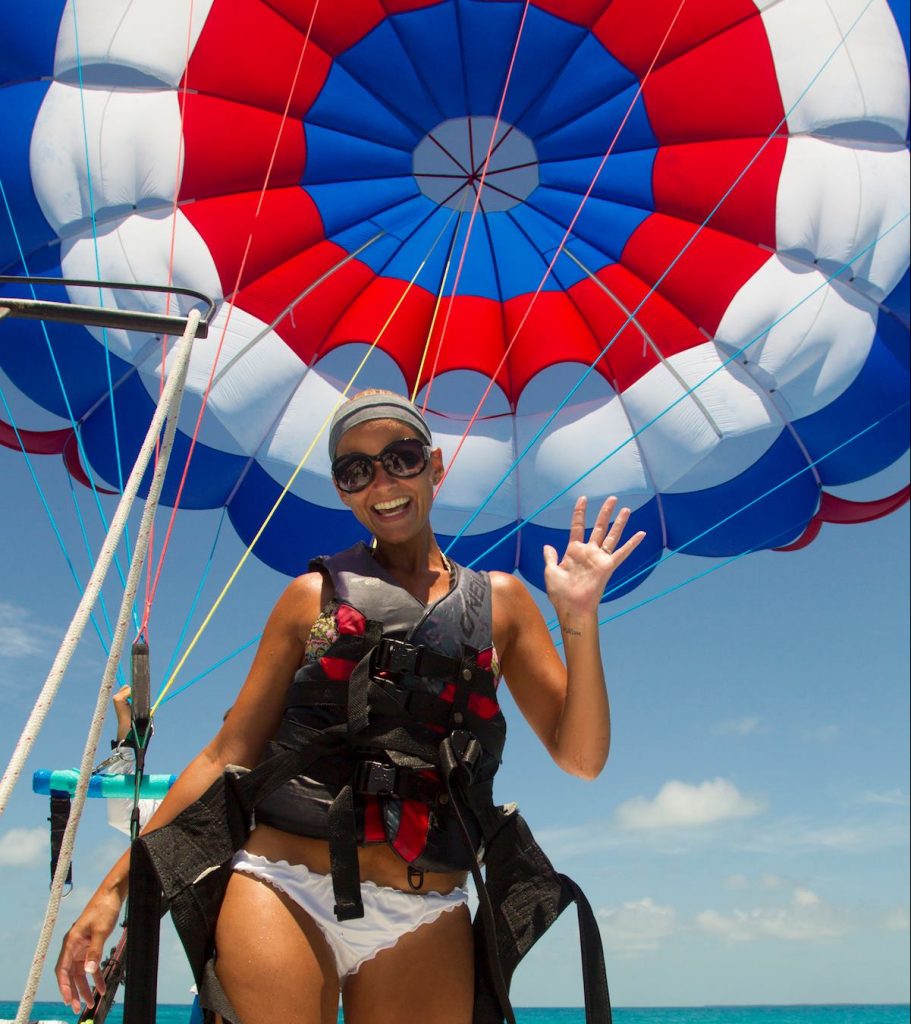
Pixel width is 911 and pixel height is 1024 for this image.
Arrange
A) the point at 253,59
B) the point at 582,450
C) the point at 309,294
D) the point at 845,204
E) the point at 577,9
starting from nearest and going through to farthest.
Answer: the point at 253,59 → the point at 577,9 → the point at 845,204 → the point at 309,294 → the point at 582,450

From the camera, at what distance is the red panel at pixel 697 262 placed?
21.9 feet

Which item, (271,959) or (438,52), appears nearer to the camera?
(271,959)

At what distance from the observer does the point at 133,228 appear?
20.3ft

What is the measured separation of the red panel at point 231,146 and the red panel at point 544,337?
1738 mm

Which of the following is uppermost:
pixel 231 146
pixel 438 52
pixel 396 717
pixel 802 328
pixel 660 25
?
pixel 660 25

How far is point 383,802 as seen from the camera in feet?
6.72

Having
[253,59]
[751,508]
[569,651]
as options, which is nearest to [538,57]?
[253,59]

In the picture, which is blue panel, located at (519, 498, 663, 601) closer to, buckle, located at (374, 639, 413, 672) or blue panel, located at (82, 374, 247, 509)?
blue panel, located at (82, 374, 247, 509)

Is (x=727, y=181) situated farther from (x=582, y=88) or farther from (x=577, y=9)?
(x=577, y=9)

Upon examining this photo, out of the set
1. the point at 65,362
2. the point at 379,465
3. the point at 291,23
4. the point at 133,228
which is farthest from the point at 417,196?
the point at 379,465

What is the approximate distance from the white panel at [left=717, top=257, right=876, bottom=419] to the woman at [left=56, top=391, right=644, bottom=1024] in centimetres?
467

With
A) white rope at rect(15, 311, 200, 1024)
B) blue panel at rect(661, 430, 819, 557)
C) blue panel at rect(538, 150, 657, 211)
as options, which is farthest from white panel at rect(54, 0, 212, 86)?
white rope at rect(15, 311, 200, 1024)

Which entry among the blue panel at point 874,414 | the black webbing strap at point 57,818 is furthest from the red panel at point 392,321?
the black webbing strap at point 57,818

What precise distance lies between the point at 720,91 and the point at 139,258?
11.0ft
